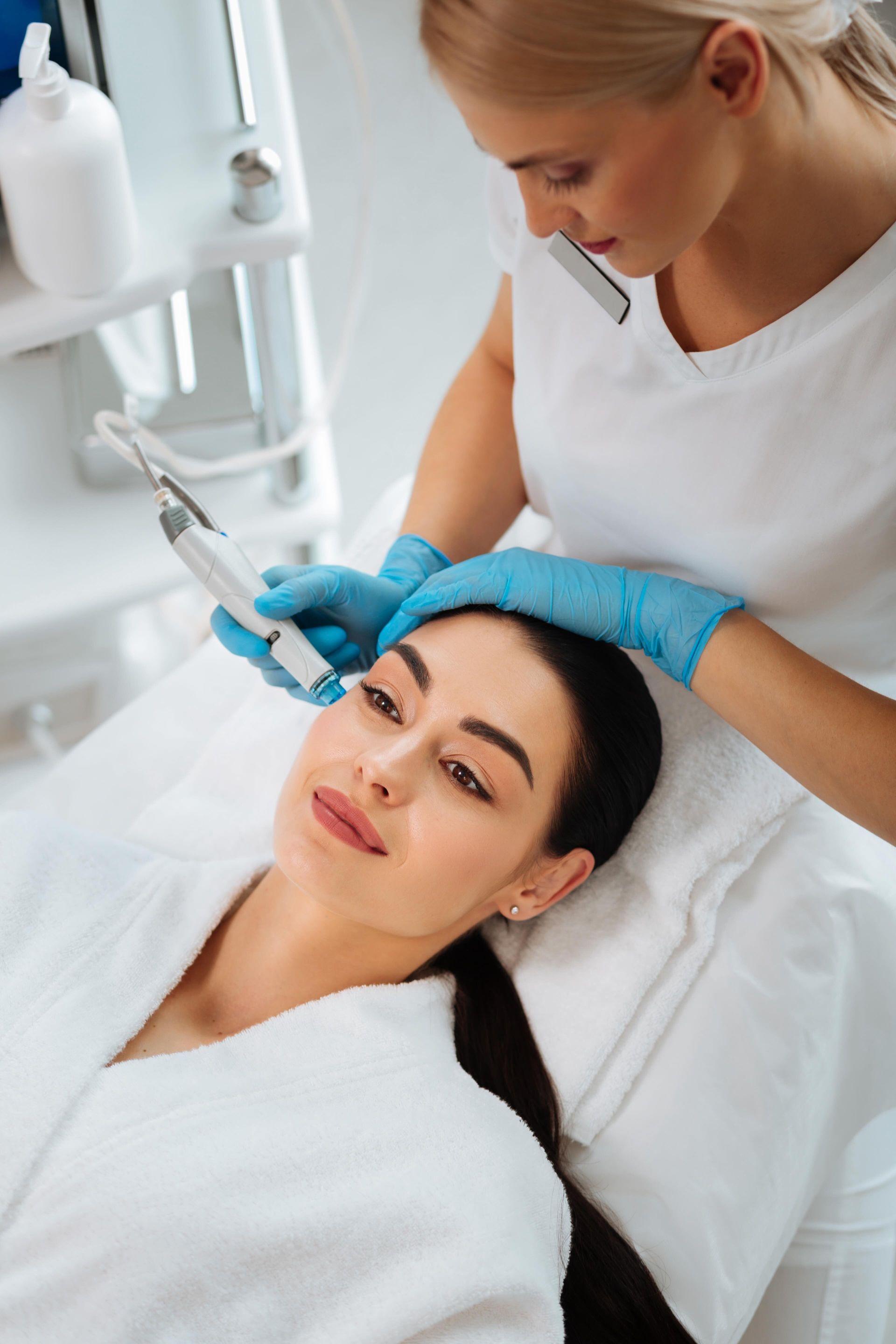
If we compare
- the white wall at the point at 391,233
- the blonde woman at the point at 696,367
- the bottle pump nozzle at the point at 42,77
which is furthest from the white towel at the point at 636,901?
the white wall at the point at 391,233

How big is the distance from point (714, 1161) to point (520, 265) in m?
0.98

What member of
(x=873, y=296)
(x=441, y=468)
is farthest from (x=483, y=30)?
(x=441, y=468)

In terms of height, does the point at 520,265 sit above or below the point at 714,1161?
above

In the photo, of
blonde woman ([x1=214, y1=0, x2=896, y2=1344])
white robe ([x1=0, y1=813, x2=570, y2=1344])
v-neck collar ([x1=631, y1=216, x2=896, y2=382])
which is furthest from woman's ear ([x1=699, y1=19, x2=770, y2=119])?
white robe ([x1=0, y1=813, x2=570, y2=1344])

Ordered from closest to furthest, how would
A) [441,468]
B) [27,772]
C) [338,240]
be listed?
[441,468], [27,772], [338,240]

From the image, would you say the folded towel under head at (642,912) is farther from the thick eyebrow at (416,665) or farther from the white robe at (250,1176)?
the thick eyebrow at (416,665)

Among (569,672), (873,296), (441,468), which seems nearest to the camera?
(873,296)

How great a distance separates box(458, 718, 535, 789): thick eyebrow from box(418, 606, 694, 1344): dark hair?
2.3 inches

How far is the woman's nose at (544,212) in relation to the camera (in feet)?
2.79

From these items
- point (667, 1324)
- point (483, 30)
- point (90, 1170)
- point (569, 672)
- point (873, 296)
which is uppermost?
point (483, 30)

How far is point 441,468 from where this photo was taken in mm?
1450

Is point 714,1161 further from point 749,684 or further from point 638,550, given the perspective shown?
point 638,550

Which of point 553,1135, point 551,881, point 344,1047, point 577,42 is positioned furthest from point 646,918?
point 577,42

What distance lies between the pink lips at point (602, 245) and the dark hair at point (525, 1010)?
427 millimetres
